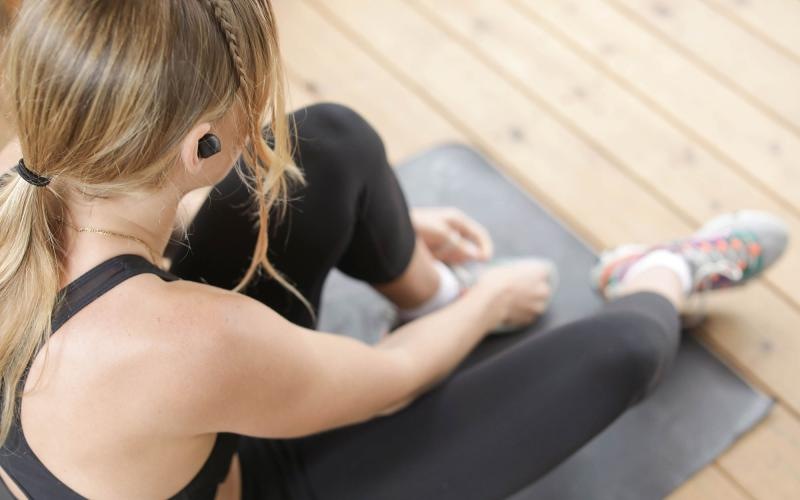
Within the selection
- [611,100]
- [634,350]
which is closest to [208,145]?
[634,350]

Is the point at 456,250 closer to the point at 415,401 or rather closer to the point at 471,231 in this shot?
the point at 471,231

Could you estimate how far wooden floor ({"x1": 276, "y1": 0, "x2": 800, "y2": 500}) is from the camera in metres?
1.54

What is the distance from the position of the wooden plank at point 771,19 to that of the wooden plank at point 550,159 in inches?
18.3

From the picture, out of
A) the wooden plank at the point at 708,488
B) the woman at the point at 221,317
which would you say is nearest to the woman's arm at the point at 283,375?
the woman at the point at 221,317

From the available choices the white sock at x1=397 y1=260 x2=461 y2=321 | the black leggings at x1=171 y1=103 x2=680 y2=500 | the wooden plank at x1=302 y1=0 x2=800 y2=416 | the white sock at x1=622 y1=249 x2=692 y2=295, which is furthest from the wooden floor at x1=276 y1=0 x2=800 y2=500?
the black leggings at x1=171 y1=103 x2=680 y2=500

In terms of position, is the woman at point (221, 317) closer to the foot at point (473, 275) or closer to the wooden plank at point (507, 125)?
the foot at point (473, 275)

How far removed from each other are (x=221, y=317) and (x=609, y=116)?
115 centimetres

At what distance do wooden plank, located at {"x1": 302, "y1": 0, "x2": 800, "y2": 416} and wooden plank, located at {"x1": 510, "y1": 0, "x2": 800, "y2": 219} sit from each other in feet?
0.58

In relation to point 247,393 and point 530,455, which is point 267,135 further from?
→ point 530,455

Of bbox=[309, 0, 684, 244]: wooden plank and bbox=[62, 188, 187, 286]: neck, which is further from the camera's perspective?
bbox=[309, 0, 684, 244]: wooden plank

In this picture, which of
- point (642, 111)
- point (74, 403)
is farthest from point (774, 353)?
point (74, 403)

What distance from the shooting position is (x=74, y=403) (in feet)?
2.31

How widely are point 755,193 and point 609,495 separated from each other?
0.66 m

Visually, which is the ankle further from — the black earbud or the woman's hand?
the black earbud
